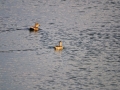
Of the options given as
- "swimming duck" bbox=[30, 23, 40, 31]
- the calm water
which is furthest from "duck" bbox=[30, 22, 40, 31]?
the calm water

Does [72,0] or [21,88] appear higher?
[72,0]

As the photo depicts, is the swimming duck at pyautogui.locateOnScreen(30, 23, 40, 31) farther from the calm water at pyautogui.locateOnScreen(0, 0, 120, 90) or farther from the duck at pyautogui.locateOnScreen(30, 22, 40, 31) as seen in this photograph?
the calm water at pyautogui.locateOnScreen(0, 0, 120, 90)

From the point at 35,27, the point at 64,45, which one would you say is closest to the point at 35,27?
the point at 35,27

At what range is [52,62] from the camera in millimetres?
39969

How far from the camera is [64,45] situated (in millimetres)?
44062

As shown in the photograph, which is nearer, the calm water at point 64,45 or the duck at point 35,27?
the calm water at point 64,45

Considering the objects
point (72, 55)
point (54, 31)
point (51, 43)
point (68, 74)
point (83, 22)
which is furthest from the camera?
point (83, 22)

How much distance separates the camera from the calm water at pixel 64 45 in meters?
36.5

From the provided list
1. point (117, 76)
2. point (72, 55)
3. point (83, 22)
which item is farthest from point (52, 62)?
point (83, 22)

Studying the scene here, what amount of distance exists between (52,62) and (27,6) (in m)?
19.1

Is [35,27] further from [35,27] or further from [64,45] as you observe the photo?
[64,45]

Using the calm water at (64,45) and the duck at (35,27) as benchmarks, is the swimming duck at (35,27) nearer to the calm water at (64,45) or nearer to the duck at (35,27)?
the duck at (35,27)

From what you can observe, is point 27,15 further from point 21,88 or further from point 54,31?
point 21,88

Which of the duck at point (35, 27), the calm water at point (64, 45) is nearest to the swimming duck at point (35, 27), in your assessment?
the duck at point (35, 27)
